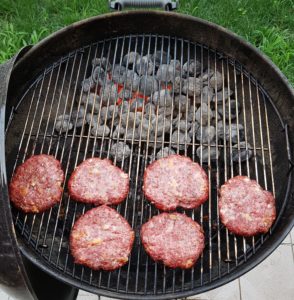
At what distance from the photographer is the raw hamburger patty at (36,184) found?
262 centimetres

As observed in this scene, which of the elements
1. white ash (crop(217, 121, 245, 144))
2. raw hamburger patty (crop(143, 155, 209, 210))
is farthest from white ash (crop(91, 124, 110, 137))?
white ash (crop(217, 121, 245, 144))

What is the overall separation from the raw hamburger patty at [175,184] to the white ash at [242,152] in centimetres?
35

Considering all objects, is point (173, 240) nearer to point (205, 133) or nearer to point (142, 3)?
point (205, 133)

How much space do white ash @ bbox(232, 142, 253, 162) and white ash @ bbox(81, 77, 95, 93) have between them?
1.23m

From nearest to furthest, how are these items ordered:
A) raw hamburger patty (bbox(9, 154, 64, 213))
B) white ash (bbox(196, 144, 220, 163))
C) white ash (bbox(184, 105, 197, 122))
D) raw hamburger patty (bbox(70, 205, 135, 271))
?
raw hamburger patty (bbox(70, 205, 135, 271)), raw hamburger patty (bbox(9, 154, 64, 213)), white ash (bbox(196, 144, 220, 163)), white ash (bbox(184, 105, 197, 122))

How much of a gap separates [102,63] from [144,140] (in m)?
0.84

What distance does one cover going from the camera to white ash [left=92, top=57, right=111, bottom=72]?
3209mm

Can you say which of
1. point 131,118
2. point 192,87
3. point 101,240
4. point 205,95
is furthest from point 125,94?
point 101,240

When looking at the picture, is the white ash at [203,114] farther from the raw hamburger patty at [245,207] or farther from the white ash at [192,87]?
the raw hamburger patty at [245,207]

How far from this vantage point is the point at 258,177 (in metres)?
2.90

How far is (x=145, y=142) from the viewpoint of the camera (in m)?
3.08

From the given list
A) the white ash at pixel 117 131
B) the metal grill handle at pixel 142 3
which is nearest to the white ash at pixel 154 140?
the white ash at pixel 117 131

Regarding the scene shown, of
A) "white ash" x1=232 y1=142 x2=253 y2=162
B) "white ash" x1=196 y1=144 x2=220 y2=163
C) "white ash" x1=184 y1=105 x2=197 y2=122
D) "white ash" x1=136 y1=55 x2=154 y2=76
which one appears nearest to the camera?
"white ash" x1=232 y1=142 x2=253 y2=162

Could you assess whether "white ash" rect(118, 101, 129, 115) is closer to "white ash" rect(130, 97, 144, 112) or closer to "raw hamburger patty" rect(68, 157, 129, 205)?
"white ash" rect(130, 97, 144, 112)
